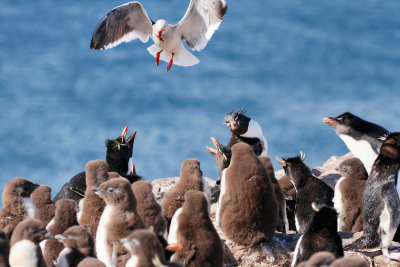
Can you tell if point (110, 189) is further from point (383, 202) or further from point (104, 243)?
point (383, 202)

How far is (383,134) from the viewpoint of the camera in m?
12.1

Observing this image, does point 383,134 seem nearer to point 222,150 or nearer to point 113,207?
point 222,150

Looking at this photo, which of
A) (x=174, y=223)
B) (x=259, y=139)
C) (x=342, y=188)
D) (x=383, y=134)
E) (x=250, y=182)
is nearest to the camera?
(x=174, y=223)

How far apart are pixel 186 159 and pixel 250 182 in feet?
4.48

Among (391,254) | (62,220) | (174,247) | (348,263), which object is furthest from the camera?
(391,254)

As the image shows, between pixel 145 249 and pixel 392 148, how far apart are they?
176 inches

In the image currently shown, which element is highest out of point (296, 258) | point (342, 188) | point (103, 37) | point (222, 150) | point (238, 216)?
point (103, 37)

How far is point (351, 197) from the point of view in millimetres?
10891

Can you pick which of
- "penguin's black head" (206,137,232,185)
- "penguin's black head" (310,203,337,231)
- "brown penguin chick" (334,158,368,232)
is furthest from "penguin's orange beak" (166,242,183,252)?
"penguin's black head" (206,137,232,185)

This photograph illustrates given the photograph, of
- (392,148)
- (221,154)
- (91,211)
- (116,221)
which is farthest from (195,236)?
(221,154)

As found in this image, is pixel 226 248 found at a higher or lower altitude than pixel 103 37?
lower

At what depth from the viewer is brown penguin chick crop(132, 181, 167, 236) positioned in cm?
870

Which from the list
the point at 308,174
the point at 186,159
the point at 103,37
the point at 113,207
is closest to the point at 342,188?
the point at 308,174

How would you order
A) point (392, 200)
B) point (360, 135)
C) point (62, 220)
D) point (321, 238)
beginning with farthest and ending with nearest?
1. point (360, 135)
2. point (392, 200)
3. point (62, 220)
4. point (321, 238)
